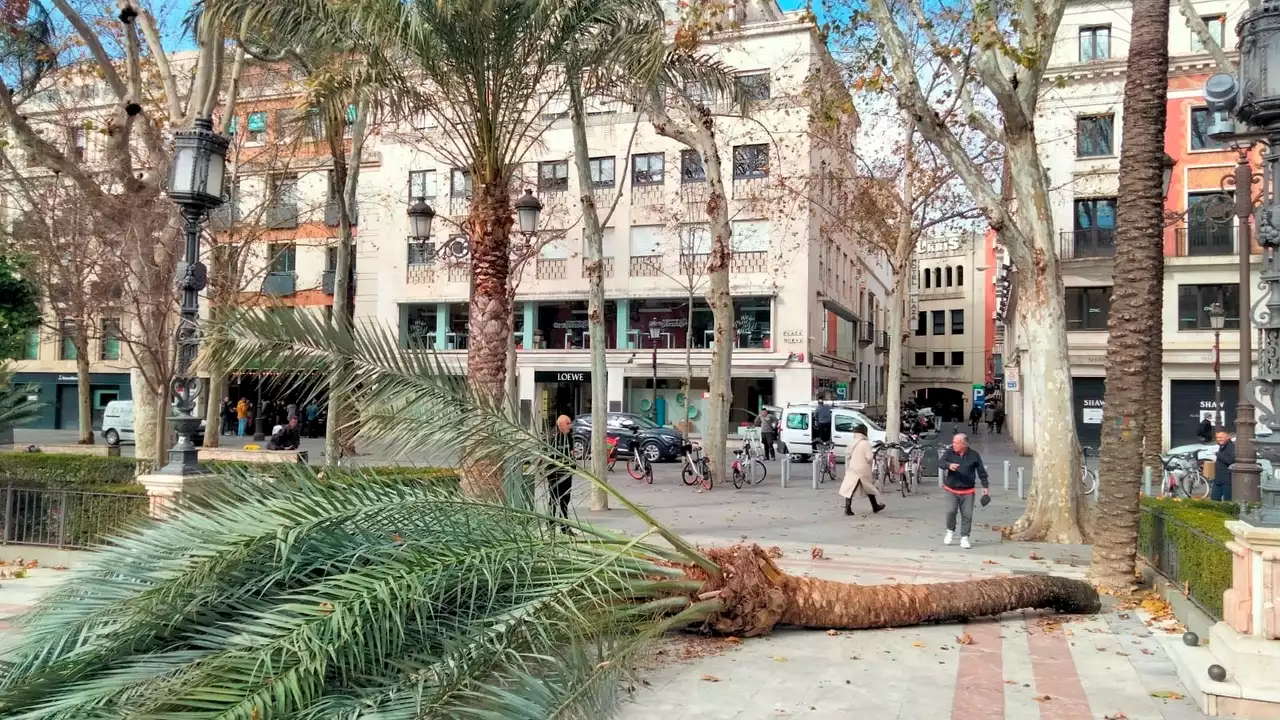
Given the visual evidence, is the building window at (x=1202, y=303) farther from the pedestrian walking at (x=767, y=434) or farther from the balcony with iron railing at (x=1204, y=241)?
the pedestrian walking at (x=767, y=434)

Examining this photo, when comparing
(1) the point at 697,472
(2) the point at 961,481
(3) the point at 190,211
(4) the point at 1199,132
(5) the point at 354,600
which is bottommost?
(1) the point at 697,472

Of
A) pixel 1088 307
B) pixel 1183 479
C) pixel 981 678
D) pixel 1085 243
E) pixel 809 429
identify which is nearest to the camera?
pixel 981 678

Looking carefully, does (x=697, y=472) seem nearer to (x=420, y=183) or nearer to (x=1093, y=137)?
(x=1093, y=137)

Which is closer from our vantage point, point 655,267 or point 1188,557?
point 1188,557

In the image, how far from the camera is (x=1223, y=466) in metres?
15.9

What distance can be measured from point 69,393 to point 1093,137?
46552 millimetres

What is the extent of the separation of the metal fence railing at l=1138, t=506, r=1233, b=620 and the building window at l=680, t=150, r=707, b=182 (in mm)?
25789

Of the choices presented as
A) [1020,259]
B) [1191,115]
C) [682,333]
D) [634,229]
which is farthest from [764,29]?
[1020,259]

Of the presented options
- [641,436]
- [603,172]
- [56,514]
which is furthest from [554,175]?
[56,514]

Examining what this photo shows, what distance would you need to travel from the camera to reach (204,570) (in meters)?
3.52

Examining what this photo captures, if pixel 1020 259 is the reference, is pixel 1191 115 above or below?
above

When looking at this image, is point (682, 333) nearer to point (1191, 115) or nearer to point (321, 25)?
point (1191, 115)

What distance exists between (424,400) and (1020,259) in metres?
9.35

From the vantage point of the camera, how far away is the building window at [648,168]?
35.0 m
